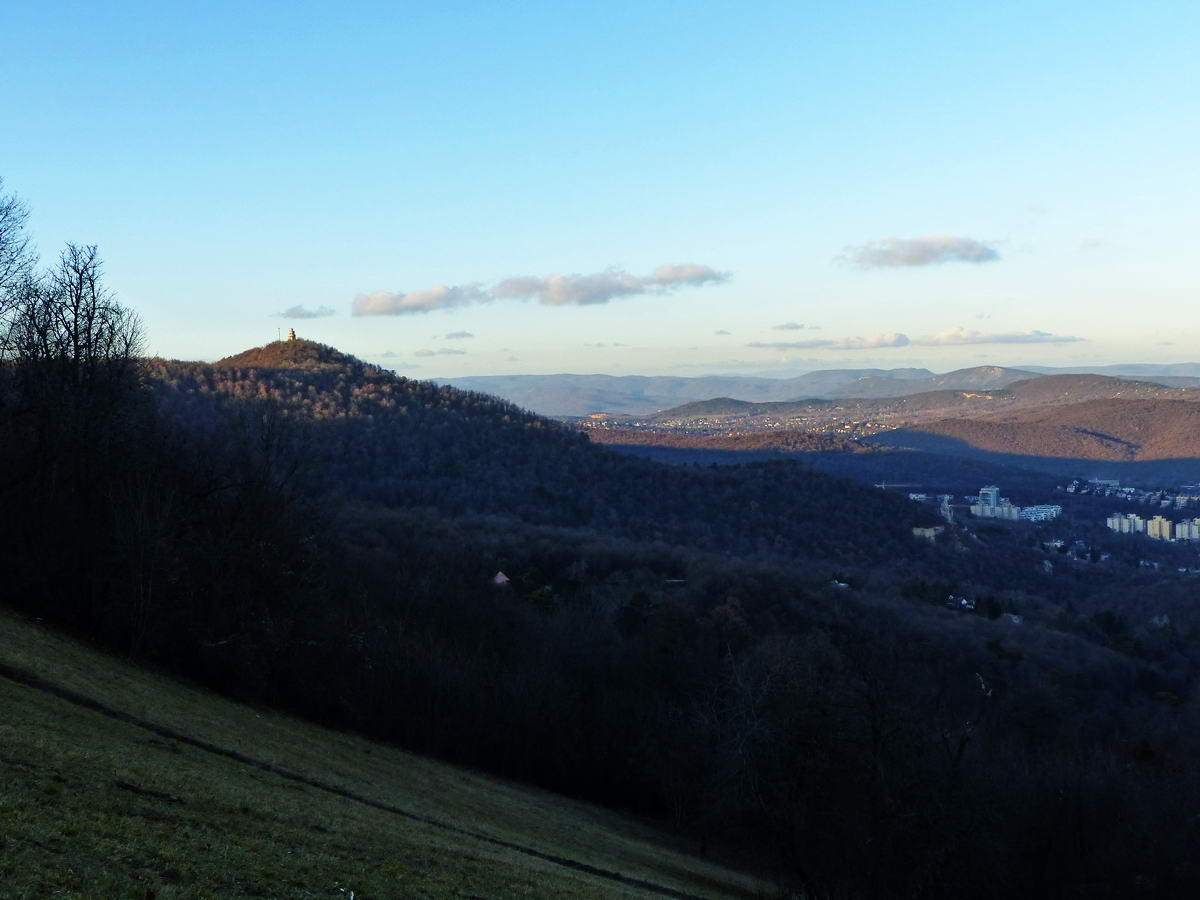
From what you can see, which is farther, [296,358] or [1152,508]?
[1152,508]

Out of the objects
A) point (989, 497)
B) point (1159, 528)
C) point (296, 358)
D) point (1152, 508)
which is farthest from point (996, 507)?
point (296, 358)

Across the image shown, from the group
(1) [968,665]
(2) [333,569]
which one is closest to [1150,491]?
(1) [968,665]

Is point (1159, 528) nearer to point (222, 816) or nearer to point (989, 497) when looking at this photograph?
point (989, 497)

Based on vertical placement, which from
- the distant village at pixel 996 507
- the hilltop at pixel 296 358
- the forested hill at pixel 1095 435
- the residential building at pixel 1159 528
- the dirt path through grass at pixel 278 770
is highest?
the hilltop at pixel 296 358

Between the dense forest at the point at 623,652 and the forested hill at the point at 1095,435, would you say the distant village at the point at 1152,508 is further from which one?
the dense forest at the point at 623,652

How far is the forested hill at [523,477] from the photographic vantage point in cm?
7644

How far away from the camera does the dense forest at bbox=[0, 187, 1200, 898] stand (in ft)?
83.4

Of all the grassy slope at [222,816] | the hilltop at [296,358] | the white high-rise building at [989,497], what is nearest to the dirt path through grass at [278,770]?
the grassy slope at [222,816]

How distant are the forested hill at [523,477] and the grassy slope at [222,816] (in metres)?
44.7

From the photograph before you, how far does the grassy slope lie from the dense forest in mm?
3546

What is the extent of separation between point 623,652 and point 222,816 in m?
32.4

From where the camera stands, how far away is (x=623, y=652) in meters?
44.6

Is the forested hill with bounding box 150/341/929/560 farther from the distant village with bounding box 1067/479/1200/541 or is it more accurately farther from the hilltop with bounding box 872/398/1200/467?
the hilltop with bounding box 872/398/1200/467

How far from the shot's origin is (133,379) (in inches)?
1308
